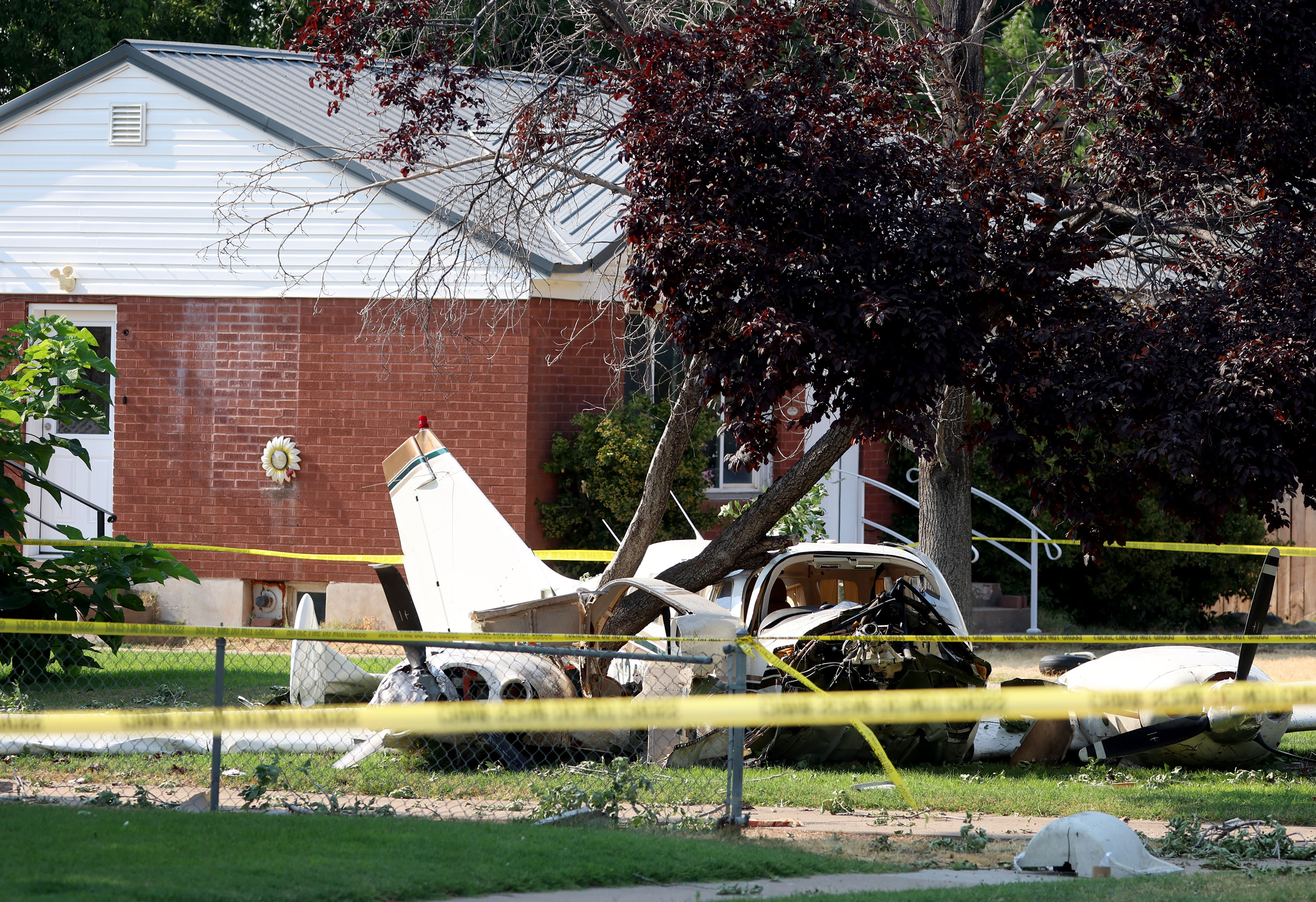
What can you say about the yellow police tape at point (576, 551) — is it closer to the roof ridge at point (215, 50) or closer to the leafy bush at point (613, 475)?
the leafy bush at point (613, 475)

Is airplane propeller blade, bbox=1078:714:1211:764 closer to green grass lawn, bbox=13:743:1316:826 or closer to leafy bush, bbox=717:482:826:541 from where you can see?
green grass lawn, bbox=13:743:1316:826

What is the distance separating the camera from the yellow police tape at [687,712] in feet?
17.0

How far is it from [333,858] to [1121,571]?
12534 millimetres

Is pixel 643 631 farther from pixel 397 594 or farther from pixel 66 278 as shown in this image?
pixel 66 278

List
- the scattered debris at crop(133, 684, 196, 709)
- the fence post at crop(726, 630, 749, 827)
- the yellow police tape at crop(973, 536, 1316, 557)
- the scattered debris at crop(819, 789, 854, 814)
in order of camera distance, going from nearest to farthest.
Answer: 1. the fence post at crop(726, 630, 749, 827)
2. the scattered debris at crop(819, 789, 854, 814)
3. the scattered debris at crop(133, 684, 196, 709)
4. the yellow police tape at crop(973, 536, 1316, 557)

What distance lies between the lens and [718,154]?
27.9 ft

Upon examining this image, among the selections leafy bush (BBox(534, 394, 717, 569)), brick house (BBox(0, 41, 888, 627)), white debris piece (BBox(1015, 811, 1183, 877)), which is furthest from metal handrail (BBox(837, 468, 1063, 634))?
white debris piece (BBox(1015, 811, 1183, 877))

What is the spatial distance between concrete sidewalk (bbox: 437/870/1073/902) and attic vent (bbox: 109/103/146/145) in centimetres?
1264

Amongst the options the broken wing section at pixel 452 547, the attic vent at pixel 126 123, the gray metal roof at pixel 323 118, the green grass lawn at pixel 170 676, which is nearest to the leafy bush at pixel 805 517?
the gray metal roof at pixel 323 118

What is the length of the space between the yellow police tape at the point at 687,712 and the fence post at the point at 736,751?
1332 mm

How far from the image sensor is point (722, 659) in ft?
27.5

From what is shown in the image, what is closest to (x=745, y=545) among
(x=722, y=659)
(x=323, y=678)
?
(x=722, y=659)

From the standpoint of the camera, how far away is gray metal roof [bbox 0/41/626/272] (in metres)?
15.3

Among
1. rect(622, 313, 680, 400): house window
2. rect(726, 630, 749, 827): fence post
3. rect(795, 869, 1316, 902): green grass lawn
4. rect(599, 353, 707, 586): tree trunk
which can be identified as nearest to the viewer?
rect(795, 869, 1316, 902): green grass lawn
